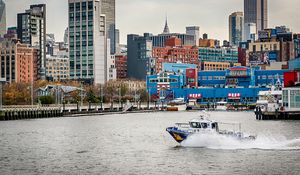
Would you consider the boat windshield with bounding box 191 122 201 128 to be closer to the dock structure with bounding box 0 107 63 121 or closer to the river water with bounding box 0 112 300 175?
the river water with bounding box 0 112 300 175

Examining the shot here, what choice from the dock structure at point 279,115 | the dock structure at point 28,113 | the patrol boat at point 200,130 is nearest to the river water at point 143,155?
the patrol boat at point 200,130

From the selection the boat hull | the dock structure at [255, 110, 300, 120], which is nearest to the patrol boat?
the boat hull

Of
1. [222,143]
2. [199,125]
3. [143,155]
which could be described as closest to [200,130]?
[199,125]

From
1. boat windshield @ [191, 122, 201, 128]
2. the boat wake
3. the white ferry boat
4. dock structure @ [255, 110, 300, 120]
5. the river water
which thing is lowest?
the river water

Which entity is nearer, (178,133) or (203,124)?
(203,124)

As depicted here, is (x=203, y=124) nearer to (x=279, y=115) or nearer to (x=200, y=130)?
(x=200, y=130)

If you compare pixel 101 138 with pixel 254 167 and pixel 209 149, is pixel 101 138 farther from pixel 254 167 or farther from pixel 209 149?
pixel 254 167

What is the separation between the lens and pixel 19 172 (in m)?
65.2

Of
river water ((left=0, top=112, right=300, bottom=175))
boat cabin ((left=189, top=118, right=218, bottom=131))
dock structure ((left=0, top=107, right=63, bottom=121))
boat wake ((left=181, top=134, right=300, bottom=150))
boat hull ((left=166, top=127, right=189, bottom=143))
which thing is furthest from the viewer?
dock structure ((left=0, top=107, right=63, bottom=121))

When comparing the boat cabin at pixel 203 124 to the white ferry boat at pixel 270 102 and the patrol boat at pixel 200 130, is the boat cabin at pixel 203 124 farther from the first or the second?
the white ferry boat at pixel 270 102

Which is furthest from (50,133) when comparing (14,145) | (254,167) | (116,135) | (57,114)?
(57,114)

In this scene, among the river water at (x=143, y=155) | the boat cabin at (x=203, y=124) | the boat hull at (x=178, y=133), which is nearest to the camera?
the river water at (x=143, y=155)

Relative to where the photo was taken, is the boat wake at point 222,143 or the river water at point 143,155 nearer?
the river water at point 143,155

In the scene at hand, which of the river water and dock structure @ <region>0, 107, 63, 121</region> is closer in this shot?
the river water
